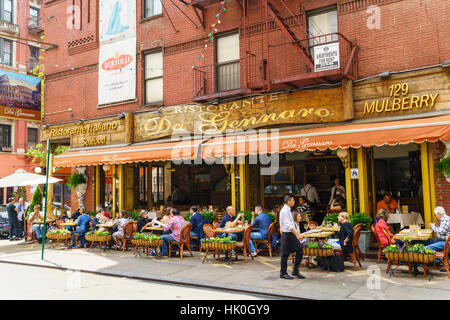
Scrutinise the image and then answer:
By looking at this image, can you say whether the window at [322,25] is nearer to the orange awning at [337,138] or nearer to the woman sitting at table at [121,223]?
the orange awning at [337,138]

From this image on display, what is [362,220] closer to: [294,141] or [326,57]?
[294,141]

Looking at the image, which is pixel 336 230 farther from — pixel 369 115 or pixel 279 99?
pixel 279 99

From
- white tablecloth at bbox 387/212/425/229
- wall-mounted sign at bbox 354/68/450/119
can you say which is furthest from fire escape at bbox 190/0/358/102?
white tablecloth at bbox 387/212/425/229

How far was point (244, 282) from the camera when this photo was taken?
779 cm

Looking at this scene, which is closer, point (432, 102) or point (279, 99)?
point (432, 102)

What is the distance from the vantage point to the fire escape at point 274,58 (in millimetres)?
11000

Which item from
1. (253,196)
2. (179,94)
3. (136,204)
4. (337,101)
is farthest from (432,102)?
(136,204)

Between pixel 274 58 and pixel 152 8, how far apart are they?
6132 mm

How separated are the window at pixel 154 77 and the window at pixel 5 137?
20880mm

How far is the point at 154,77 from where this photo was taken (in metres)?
15.3

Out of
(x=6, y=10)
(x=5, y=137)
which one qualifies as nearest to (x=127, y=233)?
(x=5, y=137)

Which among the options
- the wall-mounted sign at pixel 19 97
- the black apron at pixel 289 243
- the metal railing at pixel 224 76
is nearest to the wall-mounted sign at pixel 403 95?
the metal railing at pixel 224 76

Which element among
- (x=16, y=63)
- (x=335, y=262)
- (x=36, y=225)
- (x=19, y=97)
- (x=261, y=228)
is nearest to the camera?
(x=335, y=262)

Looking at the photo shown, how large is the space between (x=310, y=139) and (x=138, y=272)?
5.39 metres
